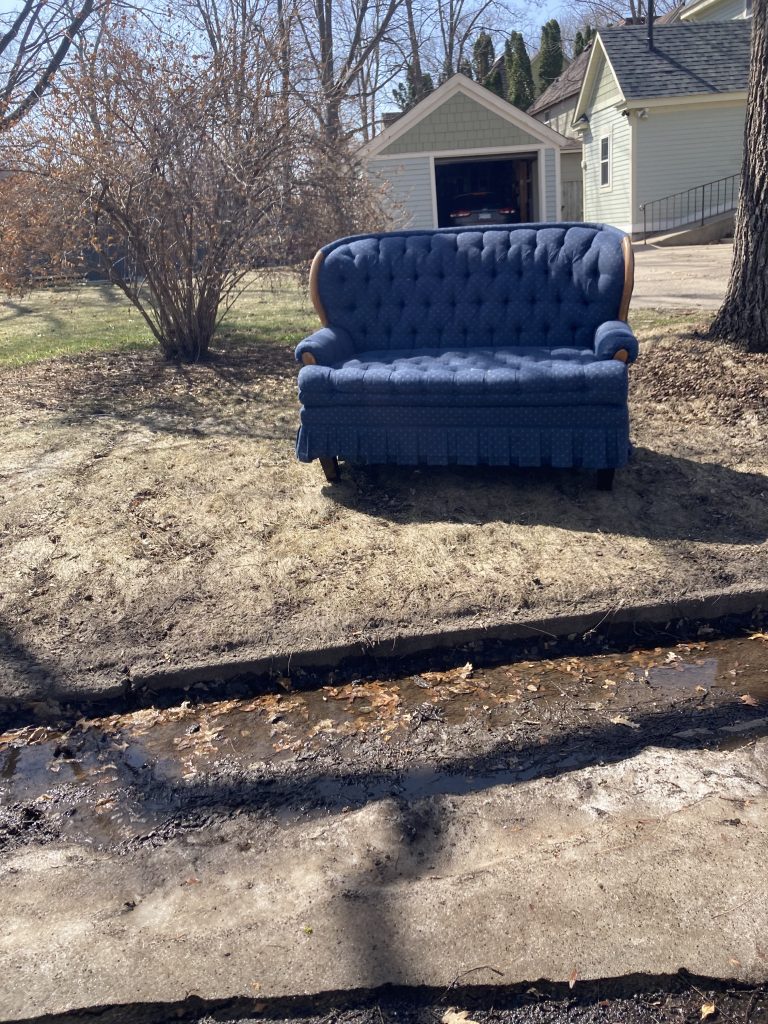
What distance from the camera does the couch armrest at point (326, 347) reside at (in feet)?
15.8

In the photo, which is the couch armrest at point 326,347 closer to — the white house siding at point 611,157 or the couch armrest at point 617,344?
the couch armrest at point 617,344

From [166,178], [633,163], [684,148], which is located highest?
[684,148]

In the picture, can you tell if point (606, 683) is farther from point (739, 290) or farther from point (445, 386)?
point (739, 290)

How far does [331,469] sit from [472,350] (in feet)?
3.82

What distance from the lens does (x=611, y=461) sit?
448 centimetres

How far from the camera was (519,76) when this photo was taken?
3344 centimetres

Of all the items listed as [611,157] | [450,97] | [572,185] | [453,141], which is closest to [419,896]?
[453,141]

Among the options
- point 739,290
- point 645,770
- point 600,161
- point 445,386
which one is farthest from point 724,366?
point 600,161

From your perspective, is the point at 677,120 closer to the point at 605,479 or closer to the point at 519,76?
the point at 519,76

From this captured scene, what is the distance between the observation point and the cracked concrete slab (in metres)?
2.00

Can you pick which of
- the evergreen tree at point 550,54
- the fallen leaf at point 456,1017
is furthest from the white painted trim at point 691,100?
the fallen leaf at point 456,1017

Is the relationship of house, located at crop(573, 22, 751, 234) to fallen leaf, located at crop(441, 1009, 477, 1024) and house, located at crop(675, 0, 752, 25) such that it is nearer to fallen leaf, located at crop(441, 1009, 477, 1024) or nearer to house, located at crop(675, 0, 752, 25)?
house, located at crop(675, 0, 752, 25)

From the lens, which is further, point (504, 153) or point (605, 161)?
point (605, 161)

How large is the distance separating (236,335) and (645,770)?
802 centimetres
